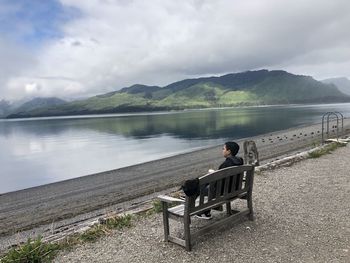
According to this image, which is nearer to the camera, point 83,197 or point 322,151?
point 322,151

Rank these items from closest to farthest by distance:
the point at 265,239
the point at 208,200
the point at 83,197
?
the point at 208,200
the point at 265,239
the point at 83,197

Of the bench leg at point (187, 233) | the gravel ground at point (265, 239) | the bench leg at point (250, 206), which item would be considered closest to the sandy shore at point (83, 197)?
the gravel ground at point (265, 239)

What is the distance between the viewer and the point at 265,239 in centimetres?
685

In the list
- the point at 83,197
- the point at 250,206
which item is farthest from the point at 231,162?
the point at 83,197

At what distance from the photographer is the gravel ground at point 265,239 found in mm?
Result: 6172

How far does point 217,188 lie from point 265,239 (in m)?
1.44

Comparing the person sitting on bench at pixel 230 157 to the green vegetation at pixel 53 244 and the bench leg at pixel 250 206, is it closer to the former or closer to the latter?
the bench leg at pixel 250 206

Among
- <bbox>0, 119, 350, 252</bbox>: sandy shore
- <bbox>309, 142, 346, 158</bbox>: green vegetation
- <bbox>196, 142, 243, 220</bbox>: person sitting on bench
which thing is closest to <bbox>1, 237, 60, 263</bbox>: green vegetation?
<bbox>196, 142, 243, 220</bbox>: person sitting on bench

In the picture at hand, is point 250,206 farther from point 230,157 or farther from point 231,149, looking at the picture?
point 231,149

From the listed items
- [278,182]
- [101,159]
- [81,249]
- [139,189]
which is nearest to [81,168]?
[101,159]

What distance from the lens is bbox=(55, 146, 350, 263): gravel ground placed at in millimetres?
6172

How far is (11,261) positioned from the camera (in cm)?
619

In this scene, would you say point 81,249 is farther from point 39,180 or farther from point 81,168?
point 81,168

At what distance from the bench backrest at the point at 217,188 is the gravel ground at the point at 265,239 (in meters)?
0.80
